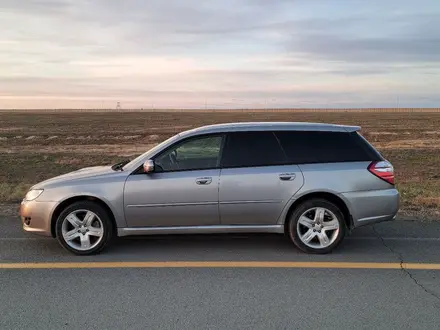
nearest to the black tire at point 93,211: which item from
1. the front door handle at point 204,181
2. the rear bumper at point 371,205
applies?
the front door handle at point 204,181

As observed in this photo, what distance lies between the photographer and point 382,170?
18.7ft

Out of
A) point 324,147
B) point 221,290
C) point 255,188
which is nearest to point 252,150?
point 255,188

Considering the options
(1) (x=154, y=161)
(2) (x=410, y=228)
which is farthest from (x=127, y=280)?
(2) (x=410, y=228)

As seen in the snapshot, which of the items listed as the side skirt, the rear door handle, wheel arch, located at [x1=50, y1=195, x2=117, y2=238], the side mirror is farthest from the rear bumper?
wheel arch, located at [x1=50, y1=195, x2=117, y2=238]

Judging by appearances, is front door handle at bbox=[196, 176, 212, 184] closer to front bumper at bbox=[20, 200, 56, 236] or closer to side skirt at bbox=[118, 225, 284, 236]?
side skirt at bbox=[118, 225, 284, 236]

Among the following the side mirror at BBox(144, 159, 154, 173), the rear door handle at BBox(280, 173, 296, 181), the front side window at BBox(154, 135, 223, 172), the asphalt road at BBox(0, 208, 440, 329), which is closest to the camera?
the asphalt road at BBox(0, 208, 440, 329)

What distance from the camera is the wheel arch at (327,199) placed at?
222 inches

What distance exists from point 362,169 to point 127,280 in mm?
2973

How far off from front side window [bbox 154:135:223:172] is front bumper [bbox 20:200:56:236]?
1.36 metres

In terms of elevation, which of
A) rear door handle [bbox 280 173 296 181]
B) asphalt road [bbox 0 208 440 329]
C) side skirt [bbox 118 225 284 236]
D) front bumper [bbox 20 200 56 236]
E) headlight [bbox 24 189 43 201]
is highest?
rear door handle [bbox 280 173 296 181]

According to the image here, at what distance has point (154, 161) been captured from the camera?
5.67 metres

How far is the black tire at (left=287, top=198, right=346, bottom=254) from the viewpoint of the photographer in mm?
5602

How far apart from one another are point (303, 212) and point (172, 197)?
1535 millimetres

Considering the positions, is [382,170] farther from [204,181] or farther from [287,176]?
[204,181]
